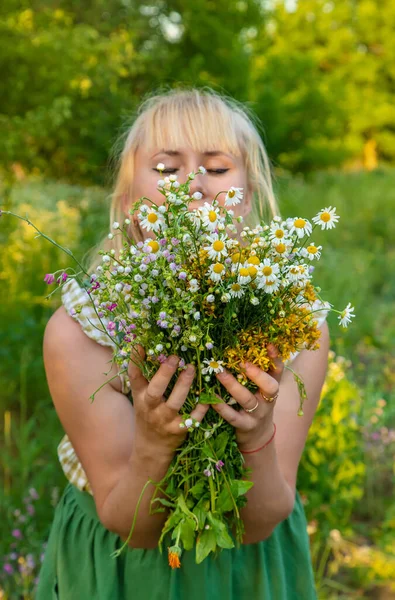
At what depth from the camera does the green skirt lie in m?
1.55

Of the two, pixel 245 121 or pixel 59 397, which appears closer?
pixel 59 397

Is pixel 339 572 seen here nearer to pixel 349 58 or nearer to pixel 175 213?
pixel 175 213

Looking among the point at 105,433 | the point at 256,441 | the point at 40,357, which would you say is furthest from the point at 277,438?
the point at 40,357

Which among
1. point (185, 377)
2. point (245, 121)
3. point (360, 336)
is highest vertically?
point (245, 121)

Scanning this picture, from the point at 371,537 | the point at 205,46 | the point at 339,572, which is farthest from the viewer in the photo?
the point at 205,46

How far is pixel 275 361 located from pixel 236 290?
195mm

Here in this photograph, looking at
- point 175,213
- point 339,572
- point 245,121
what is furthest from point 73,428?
point 339,572

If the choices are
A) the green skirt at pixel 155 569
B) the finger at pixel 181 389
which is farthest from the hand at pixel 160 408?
the green skirt at pixel 155 569

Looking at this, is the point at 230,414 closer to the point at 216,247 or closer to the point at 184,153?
the point at 216,247

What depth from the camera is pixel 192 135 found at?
1.69 metres

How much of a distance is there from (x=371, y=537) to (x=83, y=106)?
23.7 feet

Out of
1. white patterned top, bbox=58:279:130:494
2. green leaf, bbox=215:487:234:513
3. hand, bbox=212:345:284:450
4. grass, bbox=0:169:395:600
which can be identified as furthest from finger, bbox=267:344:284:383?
grass, bbox=0:169:395:600

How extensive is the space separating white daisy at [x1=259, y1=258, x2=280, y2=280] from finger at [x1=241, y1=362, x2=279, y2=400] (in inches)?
7.6

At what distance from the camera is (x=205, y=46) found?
1327 cm
